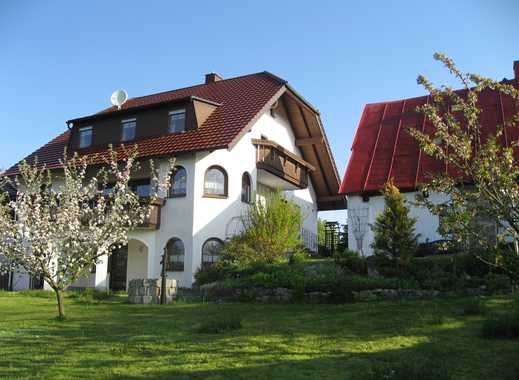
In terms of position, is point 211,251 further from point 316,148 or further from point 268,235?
point 316,148

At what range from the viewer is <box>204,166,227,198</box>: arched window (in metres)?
20.3

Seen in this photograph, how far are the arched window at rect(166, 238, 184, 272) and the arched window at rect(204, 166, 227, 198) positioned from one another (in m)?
2.14

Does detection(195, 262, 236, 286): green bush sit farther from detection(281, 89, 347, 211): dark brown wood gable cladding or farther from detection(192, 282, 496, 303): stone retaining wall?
detection(281, 89, 347, 211): dark brown wood gable cladding

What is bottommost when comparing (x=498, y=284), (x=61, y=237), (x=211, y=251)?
(x=498, y=284)

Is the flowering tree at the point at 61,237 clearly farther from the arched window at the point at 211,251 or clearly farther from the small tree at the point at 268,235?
the arched window at the point at 211,251

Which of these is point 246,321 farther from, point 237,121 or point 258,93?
point 258,93

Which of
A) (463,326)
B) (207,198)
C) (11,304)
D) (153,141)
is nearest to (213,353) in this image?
(463,326)

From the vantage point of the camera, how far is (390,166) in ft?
67.7

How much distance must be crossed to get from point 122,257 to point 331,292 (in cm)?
1170

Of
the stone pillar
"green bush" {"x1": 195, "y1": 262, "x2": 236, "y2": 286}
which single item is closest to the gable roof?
"green bush" {"x1": 195, "y1": 262, "x2": 236, "y2": 286}

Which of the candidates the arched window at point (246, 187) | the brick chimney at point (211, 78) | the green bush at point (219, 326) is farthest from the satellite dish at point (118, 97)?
the green bush at point (219, 326)

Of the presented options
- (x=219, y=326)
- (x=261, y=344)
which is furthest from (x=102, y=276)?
(x=261, y=344)

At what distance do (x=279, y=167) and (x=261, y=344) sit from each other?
50.7 feet

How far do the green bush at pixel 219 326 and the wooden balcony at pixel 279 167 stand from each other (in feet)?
43.0
